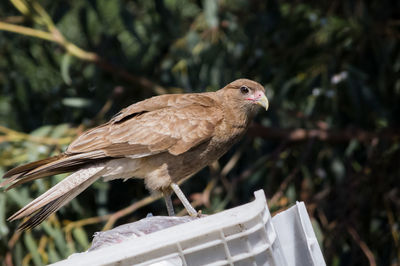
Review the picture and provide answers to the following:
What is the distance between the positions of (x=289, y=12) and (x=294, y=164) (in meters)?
1.20

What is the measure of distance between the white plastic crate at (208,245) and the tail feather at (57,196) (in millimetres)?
1257

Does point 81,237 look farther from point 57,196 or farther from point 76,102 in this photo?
point 57,196

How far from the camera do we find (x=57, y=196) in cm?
346

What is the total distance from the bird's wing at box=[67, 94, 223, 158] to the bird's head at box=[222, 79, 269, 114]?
17cm

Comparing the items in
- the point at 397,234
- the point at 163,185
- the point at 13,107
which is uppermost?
the point at 13,107

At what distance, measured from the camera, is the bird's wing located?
3873 mm

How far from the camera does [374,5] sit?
543 cm

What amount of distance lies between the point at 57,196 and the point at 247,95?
1394mm

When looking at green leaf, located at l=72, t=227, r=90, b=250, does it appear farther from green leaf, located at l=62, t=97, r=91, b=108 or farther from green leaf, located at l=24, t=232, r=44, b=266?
green leaf, located at l=62, t=97, r=91, b=108

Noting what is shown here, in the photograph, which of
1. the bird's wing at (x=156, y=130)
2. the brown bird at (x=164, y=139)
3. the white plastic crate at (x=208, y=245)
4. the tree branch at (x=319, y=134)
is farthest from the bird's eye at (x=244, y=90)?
the white plastic crate at (x=208, y=245)

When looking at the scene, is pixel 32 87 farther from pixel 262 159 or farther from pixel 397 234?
pixel 397 234

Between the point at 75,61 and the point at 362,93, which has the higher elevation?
the point at 75,61

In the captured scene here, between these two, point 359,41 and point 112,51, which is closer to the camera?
point 359,41

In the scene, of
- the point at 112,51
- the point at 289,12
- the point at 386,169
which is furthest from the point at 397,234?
the point at 112,51
